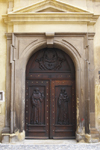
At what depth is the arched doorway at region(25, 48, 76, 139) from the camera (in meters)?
6.96

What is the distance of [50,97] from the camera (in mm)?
6992

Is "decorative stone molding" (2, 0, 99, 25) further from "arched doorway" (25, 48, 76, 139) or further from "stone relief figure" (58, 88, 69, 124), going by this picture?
"stone relief figure" (58, 88, 69, 124)

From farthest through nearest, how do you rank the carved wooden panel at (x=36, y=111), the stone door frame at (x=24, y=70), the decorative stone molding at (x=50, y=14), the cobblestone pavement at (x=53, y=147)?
the carved wooden panel at (x=36, y=111) < the decorative stone molding at (x=50, y=14) < the stone door frame at (x=24, y=70) < the cobblestone pavement at (x=53, y=147)

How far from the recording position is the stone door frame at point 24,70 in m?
6.50

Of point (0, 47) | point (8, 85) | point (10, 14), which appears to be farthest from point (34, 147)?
point (10, 14)

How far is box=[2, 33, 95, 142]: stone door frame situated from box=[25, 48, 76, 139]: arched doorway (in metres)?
0.42

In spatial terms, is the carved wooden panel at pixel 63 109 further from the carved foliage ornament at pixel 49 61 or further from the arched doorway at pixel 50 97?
the carved foliage ornament at pixel 49 61

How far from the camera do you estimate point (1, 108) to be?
6660mm

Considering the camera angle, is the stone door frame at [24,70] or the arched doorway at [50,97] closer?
the stone door frame at [24,70]

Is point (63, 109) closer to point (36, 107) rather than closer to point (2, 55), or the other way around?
point (36, 107)

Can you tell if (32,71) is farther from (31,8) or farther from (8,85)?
(31,8)

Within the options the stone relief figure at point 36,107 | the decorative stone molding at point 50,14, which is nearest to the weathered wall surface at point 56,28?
the decorative stone molding at point 50,14

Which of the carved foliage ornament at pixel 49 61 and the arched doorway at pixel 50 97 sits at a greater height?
the carved foliage ornament at pixel 49 61

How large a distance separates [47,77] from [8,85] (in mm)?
1383
